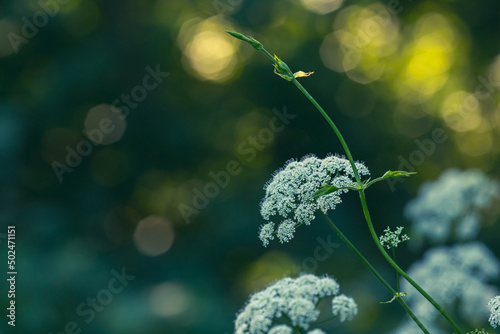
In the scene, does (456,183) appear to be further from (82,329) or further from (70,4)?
(70,4)

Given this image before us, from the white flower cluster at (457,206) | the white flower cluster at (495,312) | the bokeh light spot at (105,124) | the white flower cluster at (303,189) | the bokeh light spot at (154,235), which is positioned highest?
the bokeh light spot at (105,124)

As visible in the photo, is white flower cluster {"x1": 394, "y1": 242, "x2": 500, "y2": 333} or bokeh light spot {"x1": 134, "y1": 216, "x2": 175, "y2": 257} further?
bokeh light spot {"x1": 134, "y1": 216, "x2": 175, "y2": 257}

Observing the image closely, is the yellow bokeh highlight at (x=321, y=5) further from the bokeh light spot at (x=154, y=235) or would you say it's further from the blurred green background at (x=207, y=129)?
the bokeh light spot at (x=154, y=235)

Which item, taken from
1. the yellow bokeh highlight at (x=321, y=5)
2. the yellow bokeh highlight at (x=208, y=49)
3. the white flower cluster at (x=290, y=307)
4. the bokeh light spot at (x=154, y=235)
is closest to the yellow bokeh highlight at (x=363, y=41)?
the yellow bokeh highlight at (x=321, y=5)

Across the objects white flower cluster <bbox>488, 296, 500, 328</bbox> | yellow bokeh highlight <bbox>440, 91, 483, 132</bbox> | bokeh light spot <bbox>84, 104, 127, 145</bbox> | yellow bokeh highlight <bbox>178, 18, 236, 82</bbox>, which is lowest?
white flower cluster <bbox>488, 296, 500, 328</bbox>

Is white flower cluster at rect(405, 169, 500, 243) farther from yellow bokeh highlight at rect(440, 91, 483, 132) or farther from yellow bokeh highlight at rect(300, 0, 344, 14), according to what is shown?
yellow bokeh highlight at rect(440, 91, 483, 132)

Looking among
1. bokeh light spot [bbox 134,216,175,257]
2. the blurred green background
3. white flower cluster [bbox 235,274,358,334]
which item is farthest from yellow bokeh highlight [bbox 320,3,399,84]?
white flower cluster [bbox 235,274,358,334]

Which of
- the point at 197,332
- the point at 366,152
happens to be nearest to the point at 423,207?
the point at 197,332
